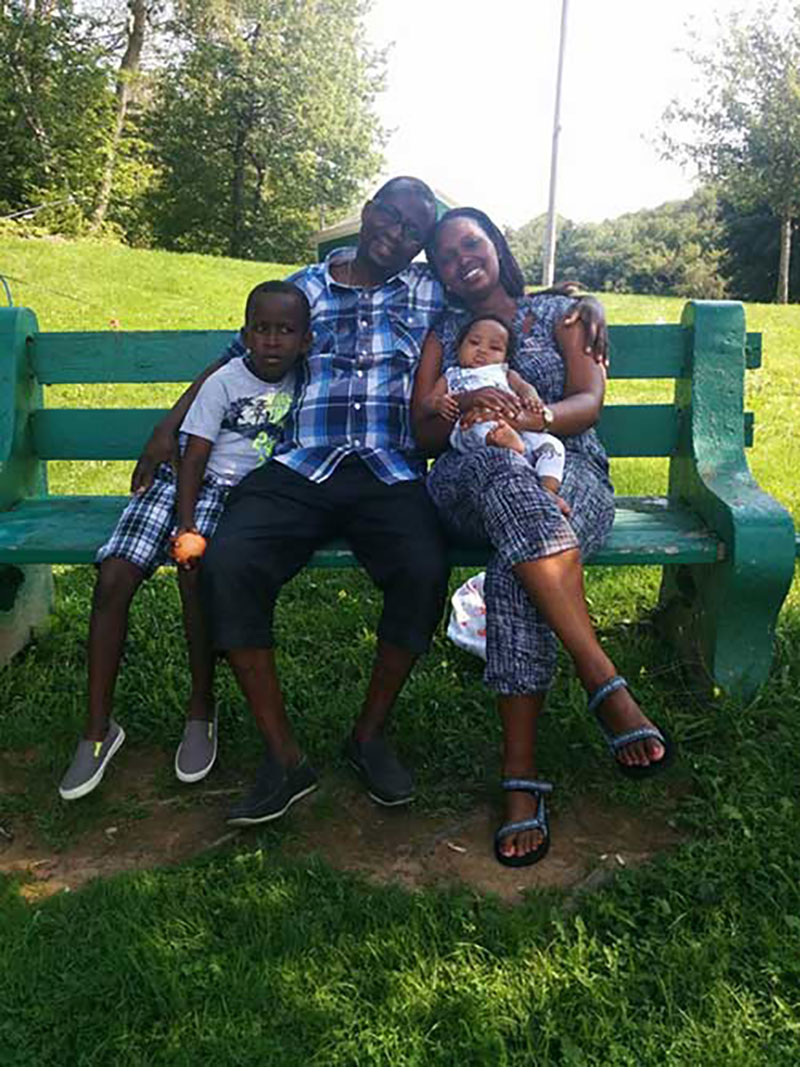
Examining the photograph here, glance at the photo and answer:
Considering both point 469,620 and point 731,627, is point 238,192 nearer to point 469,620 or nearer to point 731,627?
point 469,620

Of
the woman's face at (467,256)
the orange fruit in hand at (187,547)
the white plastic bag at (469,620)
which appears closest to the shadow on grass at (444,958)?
the white plastic bag at (469,620)

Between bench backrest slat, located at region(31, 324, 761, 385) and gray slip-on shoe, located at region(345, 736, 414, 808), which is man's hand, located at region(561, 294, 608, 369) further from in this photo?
gray slip-on shoe, located at region(345, 736, 414, 808)

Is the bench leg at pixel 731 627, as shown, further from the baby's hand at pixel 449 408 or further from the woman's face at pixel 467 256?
the woman's face at pixel 467 256

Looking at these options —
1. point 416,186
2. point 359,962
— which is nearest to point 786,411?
point 416,186

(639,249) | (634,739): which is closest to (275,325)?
(634,739)

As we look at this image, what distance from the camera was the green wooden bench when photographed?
274 cm

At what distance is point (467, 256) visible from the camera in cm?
298

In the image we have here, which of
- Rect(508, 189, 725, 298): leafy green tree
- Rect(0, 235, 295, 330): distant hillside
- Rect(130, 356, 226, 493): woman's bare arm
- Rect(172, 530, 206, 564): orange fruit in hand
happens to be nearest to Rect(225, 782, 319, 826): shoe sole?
Rect(172, 530, 206, 564): orange fruit in hand

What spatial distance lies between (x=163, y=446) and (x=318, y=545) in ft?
1.88

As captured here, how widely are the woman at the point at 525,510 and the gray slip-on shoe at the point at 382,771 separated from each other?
27 centimetres

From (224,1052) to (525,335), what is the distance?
2180mm

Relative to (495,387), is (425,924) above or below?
below

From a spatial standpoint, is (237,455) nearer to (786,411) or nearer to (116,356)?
(116,356)

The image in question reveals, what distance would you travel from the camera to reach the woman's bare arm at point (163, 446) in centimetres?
284
